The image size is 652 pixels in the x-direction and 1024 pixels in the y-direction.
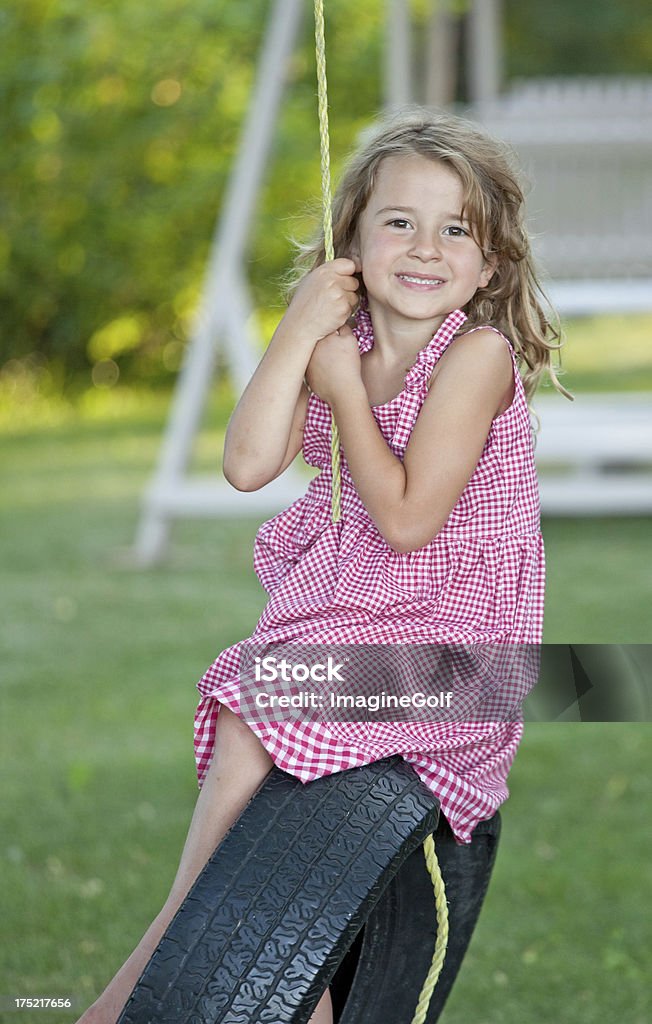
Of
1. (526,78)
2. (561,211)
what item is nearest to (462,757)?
(561,211)

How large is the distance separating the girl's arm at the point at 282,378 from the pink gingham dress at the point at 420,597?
4.1 inches

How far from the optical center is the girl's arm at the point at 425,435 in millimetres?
1784

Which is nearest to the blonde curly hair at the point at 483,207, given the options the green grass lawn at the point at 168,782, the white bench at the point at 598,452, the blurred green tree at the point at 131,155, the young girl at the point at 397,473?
the young girl at the point at 397,473

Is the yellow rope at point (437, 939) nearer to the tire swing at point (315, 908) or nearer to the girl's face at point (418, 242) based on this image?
the tire swing at point (315, 908)

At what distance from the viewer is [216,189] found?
11.8m

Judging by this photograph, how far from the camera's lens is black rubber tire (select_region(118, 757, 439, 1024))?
1.59 meters

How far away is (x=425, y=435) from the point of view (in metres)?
1.80

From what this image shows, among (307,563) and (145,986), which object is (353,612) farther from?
(145,986)

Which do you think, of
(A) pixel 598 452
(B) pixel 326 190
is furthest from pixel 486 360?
(A) pixel 598 452

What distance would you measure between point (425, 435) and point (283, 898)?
23.3 inches

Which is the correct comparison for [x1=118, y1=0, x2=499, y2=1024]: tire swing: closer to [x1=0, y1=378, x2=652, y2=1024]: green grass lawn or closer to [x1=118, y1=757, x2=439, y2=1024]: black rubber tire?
[x1=118, y1=757, x2=439, y2=1024]: black rubber tire

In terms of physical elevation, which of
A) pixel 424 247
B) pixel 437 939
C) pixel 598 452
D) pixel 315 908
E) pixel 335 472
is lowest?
pixel 598 452

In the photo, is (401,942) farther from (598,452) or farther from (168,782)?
(598,452)

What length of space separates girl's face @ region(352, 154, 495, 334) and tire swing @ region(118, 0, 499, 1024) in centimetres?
8
